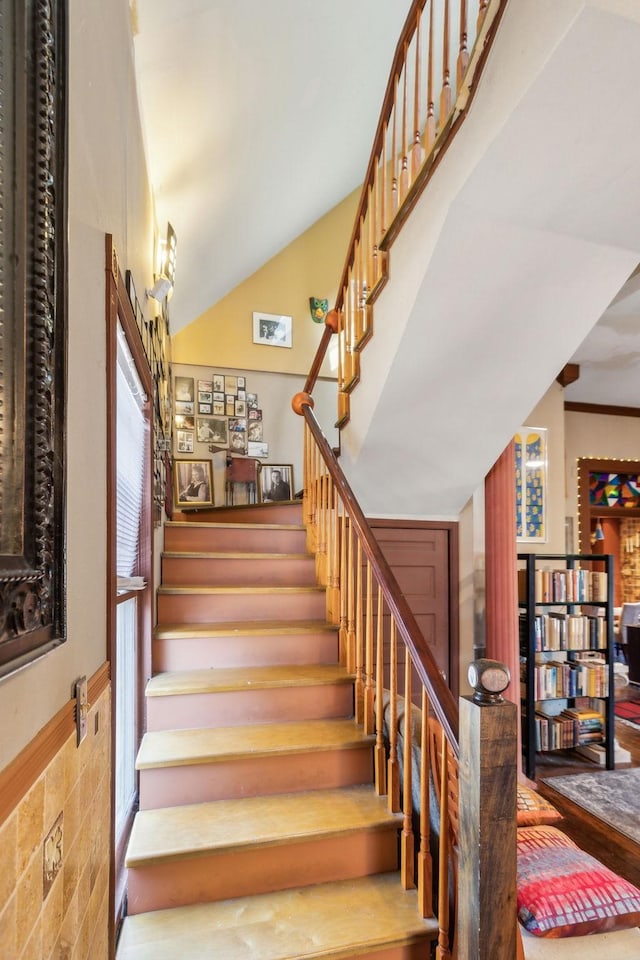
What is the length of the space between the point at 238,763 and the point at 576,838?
197 cm

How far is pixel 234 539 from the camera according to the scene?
3117mm

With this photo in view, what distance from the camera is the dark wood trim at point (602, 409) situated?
6117 mm

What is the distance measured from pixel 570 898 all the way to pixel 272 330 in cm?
448

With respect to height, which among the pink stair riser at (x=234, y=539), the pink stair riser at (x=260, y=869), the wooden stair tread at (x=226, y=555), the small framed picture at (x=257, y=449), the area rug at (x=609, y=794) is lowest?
the area rug at (x=609, y=794)

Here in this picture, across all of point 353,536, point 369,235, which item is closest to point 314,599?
point 353,536

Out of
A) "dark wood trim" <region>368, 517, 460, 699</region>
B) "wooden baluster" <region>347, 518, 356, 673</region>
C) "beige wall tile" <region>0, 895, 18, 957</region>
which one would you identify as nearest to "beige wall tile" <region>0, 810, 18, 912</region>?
"beige wall tile" <region>0, 895, 18, 957</region>

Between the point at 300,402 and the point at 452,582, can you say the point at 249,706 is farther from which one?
the point at 452,582

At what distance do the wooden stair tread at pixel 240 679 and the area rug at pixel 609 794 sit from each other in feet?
6.16

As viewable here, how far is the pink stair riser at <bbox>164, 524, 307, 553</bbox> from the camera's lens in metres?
3.04

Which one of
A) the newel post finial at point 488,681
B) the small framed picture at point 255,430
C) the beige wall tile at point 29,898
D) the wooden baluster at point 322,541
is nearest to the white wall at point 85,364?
the beige wall tile at point 29,898

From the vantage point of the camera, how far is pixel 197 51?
227 centimetres

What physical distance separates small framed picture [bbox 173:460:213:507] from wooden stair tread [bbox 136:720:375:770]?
2534 mm

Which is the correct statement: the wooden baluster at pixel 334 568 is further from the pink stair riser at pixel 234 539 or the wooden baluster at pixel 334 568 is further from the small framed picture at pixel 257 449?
the small framed picture at pixel 257 449

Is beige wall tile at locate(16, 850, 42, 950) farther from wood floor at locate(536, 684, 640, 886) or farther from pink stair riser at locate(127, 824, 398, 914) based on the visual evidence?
wood floor at locate(536, 684, 640, 886)
